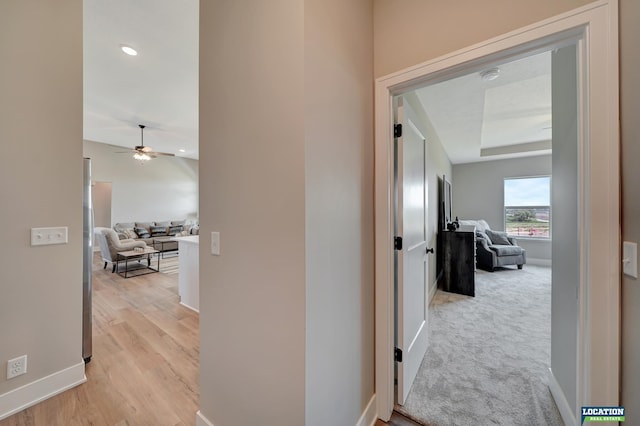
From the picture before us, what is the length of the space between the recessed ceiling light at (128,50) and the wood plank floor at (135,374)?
3327 mm

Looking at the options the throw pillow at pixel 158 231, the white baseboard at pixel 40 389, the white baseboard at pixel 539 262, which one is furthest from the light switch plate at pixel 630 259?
the throw pillow at pixel 158 231

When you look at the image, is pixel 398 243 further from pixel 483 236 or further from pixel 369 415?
pixel 483 236

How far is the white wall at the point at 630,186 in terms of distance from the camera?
0.84 meters

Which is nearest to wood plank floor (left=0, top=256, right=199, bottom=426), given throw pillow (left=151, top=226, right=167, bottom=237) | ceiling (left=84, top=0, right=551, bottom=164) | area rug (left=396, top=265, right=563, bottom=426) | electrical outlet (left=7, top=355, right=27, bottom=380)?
Result: electrical outlet (left=7, top=355, right=27, bottom=380)

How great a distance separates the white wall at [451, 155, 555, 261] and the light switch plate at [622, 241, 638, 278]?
6.65 m

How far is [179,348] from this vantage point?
91.4 inches

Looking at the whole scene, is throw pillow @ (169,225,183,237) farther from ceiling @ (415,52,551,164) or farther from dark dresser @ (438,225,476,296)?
ceiling @ (415,52,551,164)

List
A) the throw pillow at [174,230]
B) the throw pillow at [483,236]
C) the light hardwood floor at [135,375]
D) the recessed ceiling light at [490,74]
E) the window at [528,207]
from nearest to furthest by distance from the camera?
the light hardwood floor at [135,375] → the recessed ceiling light at [490,74] → the throw pillow at [483,236] → the window at [528,207] → the throw pillow at [174,230]

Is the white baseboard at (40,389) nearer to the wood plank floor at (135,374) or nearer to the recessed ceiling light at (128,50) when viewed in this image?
the wood plank floor at (135,374)

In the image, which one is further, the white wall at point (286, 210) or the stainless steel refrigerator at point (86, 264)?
the stainless steel refrigerator at point (86, 264)

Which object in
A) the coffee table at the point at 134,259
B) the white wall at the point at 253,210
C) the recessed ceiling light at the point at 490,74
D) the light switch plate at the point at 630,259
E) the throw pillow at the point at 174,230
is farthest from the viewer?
the throw pillow at the point at 174,230

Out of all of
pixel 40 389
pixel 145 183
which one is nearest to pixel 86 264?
pixel 40 389

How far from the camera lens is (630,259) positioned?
86 cm

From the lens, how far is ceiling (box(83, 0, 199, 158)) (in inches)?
91.1
